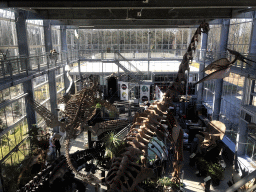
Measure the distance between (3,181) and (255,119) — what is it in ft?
32.5

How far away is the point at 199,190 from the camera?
7812 mm

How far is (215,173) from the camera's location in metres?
7.81

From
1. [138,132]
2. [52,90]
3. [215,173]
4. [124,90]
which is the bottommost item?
[215,173]

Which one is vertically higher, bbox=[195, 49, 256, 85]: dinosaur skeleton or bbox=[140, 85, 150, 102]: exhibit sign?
bbox=[195, 49, 256, 85]: dinosaur skeleton

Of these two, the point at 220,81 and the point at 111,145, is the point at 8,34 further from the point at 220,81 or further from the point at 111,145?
the point at 220,81

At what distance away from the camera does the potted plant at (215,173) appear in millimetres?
7812

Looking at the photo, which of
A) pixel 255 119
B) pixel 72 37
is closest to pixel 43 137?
pixel 255 119

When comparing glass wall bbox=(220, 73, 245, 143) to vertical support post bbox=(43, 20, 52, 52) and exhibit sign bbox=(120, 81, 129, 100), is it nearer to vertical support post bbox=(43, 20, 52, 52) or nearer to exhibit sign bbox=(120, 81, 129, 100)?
exhibit sign bbox=(120, 81, 129, 100)

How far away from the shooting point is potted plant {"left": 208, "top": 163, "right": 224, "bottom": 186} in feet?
25.6

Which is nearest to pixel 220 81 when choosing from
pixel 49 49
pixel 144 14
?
pixel 144 14

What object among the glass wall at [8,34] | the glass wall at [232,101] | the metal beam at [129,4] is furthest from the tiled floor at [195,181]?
the glass wall at [8,34]

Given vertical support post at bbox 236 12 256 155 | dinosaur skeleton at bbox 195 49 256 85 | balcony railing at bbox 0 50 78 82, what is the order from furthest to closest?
1. vertical support post at bbox 236 12 256 155
2. balcony railing at bbox 0 50 78 82
3. dinosaur skeleton at bbox 195 49 256 85

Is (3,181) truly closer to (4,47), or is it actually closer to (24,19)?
(4,47)

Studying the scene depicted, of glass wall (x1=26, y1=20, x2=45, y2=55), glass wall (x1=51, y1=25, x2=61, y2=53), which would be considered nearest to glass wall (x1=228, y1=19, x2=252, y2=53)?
glass wall (x1=26, y1=20, x2=45, y2=55)
